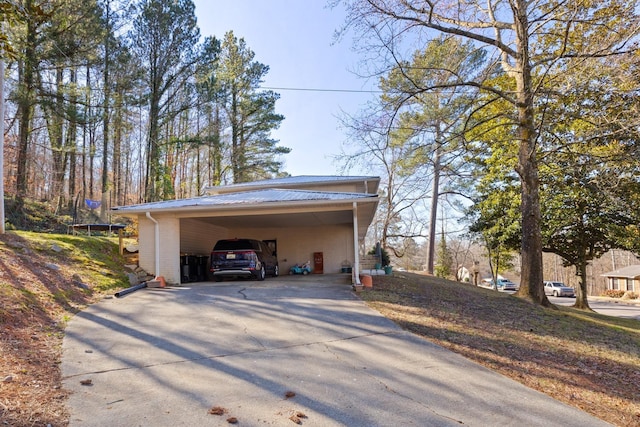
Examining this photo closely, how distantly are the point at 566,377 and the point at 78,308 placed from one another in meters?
8.65

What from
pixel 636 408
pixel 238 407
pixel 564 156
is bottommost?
pixel 636 408

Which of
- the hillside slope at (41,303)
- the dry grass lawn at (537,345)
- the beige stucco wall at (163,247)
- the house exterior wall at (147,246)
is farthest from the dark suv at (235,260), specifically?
the dry grass lawn at (537,345)

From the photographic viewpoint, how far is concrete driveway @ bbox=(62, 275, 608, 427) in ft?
12.1

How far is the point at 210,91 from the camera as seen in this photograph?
22.7 m

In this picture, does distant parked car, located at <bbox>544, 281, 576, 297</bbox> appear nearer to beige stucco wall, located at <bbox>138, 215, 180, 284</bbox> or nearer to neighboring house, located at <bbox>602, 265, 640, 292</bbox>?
neighboring house, located at <bbox>602, 265, 640, 292</bbox>

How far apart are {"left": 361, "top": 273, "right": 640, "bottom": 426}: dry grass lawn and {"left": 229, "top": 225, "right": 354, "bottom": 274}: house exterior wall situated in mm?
7003

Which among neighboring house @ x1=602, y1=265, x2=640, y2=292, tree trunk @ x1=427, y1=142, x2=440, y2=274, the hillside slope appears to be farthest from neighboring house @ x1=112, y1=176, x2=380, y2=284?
neighboring house @ x1=602, y1=265, x2=640, y2=292

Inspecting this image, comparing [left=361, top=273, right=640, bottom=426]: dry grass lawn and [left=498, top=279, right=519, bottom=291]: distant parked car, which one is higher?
[left=361, top=273, right=640, bottom=426]: dry grass lawn

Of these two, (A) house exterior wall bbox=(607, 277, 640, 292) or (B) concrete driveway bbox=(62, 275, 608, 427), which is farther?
(A) house exterior wall bbox=(607, 277, 640, 292)

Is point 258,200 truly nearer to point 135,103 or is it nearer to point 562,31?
point 562,31

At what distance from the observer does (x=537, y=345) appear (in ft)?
22.4

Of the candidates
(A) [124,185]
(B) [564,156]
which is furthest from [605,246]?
(A) [124,185]

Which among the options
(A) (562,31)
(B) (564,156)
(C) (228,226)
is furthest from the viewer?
(C) (228,226)

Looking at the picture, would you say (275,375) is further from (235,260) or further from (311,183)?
(311,183)
